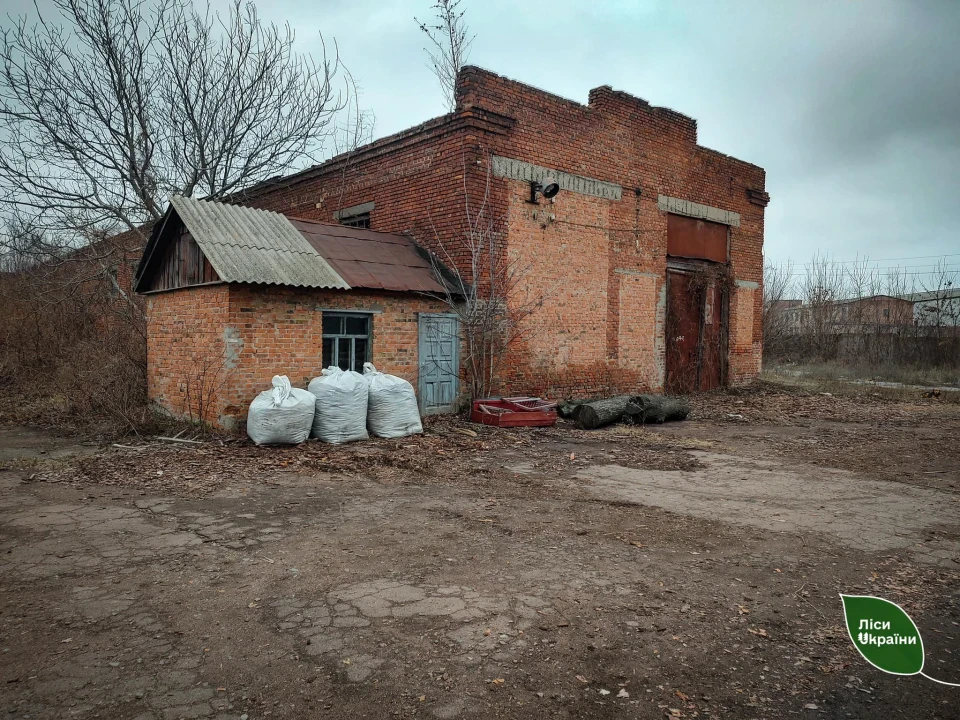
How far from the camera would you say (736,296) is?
1586cm

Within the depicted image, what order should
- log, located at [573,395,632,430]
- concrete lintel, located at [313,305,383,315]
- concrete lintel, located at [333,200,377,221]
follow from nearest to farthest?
concrete lintel, located at [313,305,383,315]
log, located at [573,395,632,430]
concrete lintel, located at [333,200,377,221]

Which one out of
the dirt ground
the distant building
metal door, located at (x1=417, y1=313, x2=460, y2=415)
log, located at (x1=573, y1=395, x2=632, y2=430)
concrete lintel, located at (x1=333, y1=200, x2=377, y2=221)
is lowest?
the dirt ground

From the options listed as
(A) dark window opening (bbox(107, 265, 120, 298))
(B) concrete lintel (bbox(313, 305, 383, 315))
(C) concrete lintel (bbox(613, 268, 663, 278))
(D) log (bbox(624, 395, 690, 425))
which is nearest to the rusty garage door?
(C) concrete lintel (bbox(613, 268, 663, 278))

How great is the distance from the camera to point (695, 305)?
15.0 meters

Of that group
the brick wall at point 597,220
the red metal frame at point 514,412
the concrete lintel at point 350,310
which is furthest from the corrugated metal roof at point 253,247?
the brick wall at point 597,220

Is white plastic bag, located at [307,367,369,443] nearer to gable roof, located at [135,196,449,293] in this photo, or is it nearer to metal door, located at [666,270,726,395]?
gable roof, located at [135,196,449,293]

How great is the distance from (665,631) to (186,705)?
218 cm

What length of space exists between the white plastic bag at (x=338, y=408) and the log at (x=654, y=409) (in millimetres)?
4410

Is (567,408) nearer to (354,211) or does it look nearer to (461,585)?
(354,211)

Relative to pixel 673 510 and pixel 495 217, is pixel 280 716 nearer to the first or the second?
pixel 673 510

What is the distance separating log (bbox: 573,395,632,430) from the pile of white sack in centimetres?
262

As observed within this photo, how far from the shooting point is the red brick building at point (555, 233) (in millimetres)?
9938

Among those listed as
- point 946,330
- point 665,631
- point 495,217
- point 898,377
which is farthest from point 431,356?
point 946,330

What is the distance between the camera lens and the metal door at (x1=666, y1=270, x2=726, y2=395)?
14.4 meters
